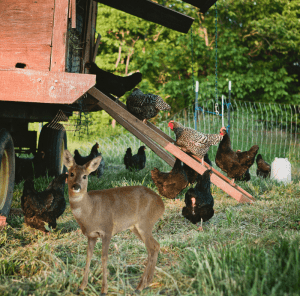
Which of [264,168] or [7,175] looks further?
[264,168]

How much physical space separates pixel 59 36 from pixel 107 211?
2172 mm

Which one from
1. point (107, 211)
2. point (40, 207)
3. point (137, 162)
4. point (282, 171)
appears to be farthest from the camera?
point (137, 162)

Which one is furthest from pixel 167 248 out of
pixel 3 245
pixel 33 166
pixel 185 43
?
pixel 185 43

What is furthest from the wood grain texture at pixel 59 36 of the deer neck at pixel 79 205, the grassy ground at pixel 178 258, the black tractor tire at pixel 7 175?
the grassy ground at pixel 178 258

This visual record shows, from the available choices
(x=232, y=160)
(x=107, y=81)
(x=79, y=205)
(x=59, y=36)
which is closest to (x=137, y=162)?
(x=107, y=81)

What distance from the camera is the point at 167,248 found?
316 centimetres

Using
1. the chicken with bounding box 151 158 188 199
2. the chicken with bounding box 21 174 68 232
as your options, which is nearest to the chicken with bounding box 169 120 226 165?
the chicken with bounding box 151 158 188 199

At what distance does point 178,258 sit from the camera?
2916 millimetres

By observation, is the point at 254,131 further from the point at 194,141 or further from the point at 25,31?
the point at 25,31

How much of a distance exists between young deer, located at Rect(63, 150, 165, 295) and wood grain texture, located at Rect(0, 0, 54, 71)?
1806 mm

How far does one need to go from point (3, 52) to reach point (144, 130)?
2068 millimetres

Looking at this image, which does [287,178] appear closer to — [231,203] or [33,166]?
[231,203]

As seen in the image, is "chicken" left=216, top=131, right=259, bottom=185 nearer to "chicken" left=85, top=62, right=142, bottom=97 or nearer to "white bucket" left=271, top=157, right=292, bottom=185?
"white bucket" left=271, top=157, right=292, bottom=185

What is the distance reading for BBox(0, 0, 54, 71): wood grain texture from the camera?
3.54 metres
